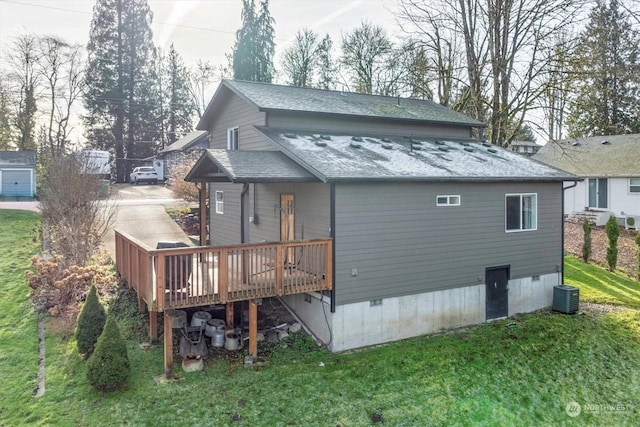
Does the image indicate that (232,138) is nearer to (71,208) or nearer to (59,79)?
(71,208)

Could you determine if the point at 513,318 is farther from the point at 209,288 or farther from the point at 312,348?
the point at 209,288

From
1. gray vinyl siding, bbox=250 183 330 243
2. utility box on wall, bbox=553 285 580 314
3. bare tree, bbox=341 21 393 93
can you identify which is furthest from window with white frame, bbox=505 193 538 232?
bare tree, bbox=341 21 393 93

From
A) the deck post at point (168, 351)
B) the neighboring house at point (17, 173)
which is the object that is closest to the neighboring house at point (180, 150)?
the neighboring house at point (17, 173)

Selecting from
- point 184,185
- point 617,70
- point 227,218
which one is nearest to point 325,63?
point 184,185

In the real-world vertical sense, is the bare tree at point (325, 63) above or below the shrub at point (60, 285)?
above

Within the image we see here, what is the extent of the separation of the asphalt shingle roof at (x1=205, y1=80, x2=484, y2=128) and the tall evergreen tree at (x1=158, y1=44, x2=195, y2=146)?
30768 millimetres

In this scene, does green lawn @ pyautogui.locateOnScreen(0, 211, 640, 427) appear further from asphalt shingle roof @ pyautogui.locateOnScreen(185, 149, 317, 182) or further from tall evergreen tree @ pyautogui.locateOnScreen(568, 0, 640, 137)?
tall evergreen tree @ pyautogui.locateOnScreen(568, 0, 640, 137)

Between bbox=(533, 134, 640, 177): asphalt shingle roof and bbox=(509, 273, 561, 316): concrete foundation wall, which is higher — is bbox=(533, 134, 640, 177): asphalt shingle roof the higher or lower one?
the higher one

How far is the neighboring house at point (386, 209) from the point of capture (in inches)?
373

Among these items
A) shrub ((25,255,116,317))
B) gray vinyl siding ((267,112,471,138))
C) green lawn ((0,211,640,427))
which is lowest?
green lawn ((0,211,640,427))

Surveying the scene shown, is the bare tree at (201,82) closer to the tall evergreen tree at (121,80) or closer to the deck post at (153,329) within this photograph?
the tall evergreen tree at (121,80)

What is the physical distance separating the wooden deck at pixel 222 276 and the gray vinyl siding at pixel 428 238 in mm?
630

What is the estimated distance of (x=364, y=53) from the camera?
32312mm

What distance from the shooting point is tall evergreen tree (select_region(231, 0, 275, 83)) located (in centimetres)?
3775
